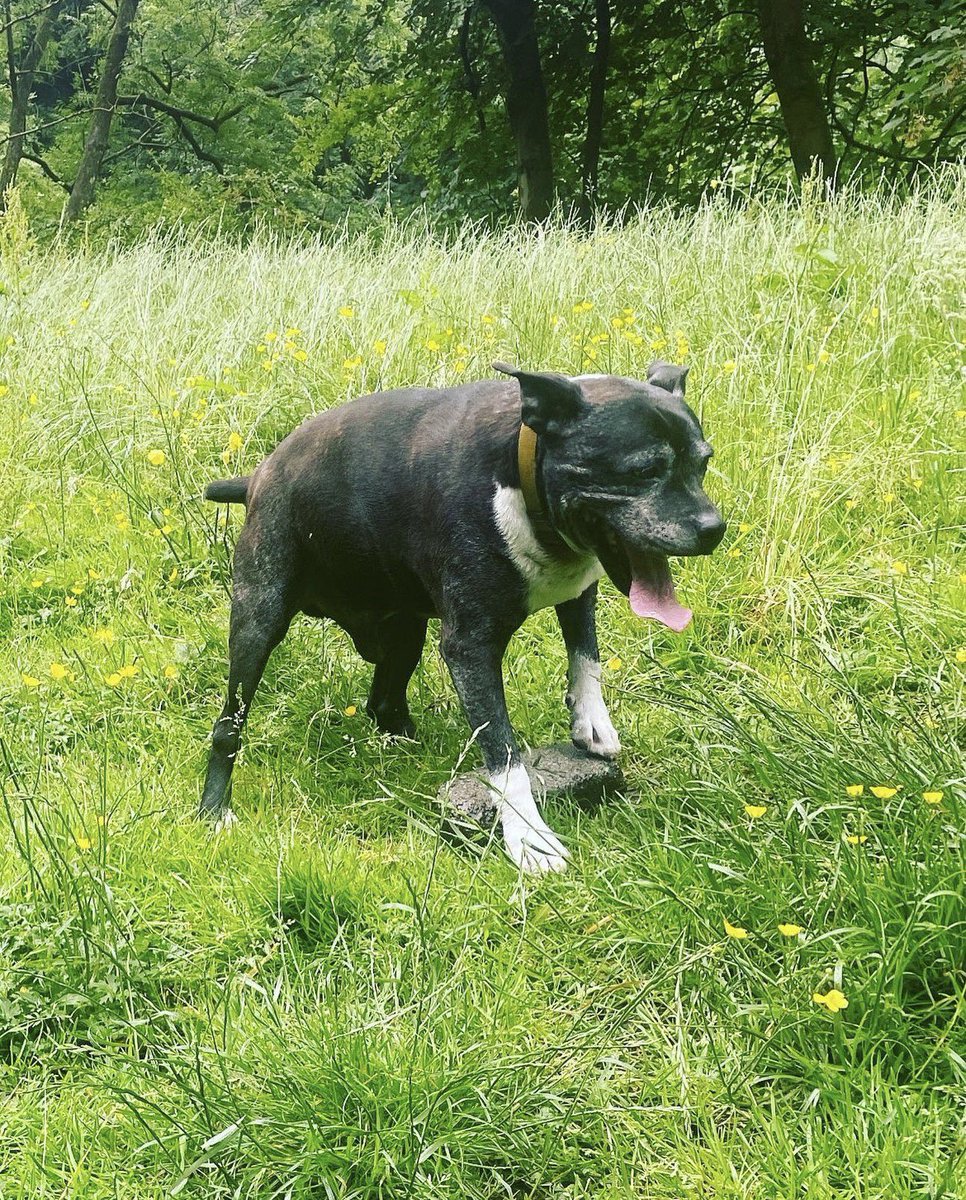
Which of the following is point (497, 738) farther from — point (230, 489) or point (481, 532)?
point (230, 489)

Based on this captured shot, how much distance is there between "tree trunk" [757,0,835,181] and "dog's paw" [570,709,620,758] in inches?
265

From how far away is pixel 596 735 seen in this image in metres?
3.17

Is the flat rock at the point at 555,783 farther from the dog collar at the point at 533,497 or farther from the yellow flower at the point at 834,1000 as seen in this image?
the yellow flower at the point at 834,1000

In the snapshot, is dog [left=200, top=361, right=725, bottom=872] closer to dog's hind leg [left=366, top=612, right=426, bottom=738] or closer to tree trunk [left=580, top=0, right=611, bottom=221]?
dog's hind leg [left=366, top=612, right=426, bottom=738]

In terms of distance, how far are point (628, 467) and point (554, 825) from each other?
957 millimetres

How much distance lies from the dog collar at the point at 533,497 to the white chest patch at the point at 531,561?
0.06 feet

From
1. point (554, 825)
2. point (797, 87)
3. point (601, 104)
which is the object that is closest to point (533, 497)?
point (554, 825)

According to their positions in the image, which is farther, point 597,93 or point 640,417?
point 597,93

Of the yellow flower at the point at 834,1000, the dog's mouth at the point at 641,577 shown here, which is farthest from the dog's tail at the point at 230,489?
the yellow flower at the point at 834,1000

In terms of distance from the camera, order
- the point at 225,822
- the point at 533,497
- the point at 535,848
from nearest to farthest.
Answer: the point at 535,848 < the point at 533,497 < the point at 225,822

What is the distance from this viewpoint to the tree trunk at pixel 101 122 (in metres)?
15.2

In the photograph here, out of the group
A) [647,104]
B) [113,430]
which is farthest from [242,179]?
[113,430]

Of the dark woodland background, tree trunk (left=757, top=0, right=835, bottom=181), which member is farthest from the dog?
tree trunk (left=757, top=0, right=835, bottom=181)

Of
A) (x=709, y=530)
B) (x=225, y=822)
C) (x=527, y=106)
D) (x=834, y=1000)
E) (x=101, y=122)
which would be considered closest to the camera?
(x=834, y=1000)
